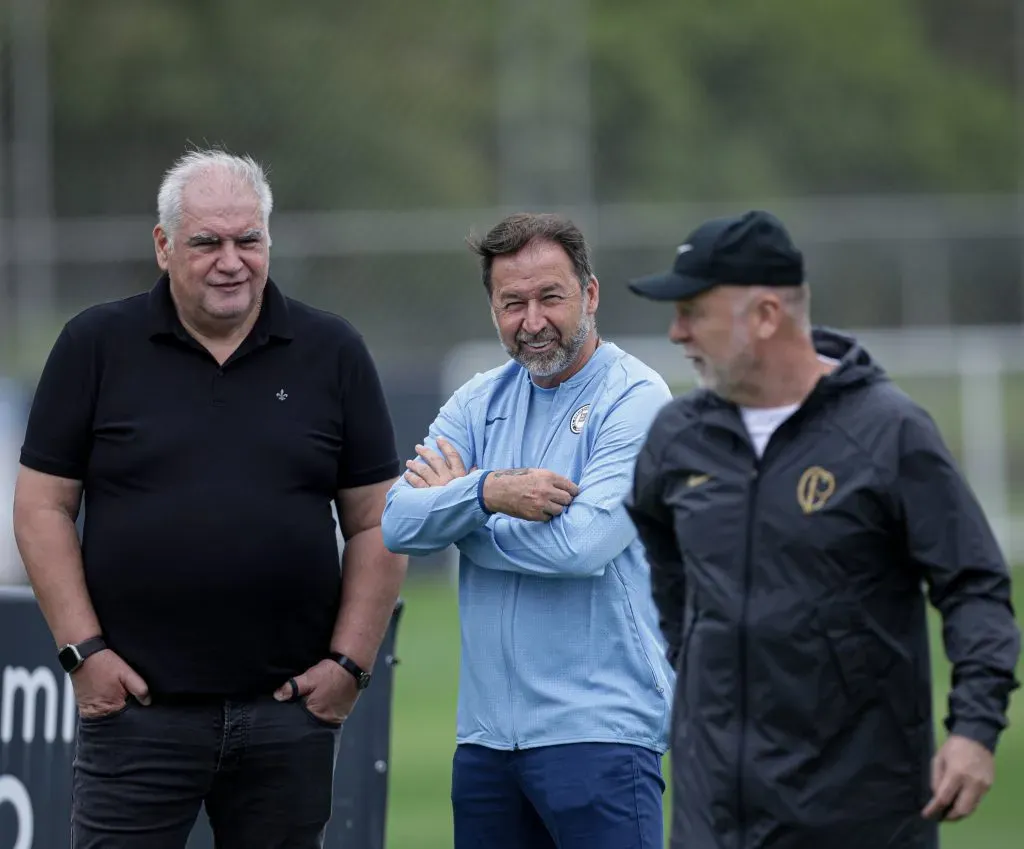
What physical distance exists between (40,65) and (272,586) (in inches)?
687

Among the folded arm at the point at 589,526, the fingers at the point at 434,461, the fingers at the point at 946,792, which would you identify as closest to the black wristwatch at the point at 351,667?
the folded arm at the point at 589,526

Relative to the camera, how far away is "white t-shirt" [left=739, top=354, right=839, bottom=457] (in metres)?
3.99

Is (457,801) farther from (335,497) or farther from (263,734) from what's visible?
(335,497)

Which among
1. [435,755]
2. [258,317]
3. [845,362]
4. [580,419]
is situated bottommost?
[435,755]

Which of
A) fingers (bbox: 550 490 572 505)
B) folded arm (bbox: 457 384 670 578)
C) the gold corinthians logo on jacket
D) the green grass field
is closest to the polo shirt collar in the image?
folded arm (bbox: 457 384 670 578)

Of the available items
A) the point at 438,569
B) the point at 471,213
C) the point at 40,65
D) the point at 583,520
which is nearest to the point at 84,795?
the point at 583,520

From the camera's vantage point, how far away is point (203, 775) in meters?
4.84

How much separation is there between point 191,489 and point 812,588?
1.66 meters

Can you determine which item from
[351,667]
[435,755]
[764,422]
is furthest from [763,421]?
[435,755]

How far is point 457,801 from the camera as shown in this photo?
4.82 meters

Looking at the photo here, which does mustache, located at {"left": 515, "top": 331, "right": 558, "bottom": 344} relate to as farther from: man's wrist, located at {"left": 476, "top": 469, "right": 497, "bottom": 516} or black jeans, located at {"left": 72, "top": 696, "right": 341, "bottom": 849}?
black jeans, located at {"left": 72, "top": 696, "right": 341, "bottom": 849}

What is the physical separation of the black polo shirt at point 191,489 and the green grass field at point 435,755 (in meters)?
3.19

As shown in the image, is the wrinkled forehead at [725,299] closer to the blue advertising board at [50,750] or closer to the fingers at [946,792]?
the fingers at [946,792]

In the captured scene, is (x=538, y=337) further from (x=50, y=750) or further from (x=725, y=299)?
(x=50, y=750)
